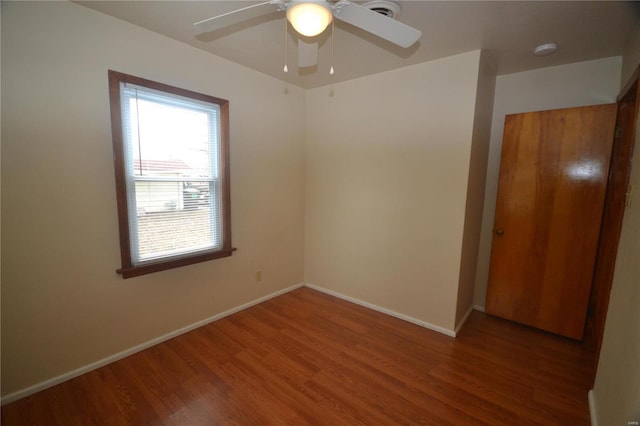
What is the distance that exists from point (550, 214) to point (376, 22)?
7.72 feet

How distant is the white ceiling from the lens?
1676 mm

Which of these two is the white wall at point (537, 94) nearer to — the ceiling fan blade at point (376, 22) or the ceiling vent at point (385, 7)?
the ceiling vent at point (385, 7)

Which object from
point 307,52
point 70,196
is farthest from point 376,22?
point 70,196

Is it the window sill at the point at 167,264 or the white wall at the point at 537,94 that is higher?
the white wall at the point at 537,94

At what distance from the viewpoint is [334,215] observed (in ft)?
10.7

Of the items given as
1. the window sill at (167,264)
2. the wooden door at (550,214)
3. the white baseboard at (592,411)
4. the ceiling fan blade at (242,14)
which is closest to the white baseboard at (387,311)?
the wooden door at (550,214)

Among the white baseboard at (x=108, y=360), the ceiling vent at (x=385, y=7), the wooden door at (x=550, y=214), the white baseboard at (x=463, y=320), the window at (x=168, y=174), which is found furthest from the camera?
the white baseboard at (x=463, y=320)

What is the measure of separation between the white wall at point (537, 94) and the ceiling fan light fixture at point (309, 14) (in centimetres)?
236

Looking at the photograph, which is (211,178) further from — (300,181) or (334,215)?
(334,215)

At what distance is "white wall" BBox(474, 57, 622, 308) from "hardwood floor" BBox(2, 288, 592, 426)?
929mm

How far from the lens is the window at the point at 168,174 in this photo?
6.57 feet

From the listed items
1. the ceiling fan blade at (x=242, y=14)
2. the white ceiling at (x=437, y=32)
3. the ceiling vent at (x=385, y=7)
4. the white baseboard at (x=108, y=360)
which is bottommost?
the white baseboard at (x=108, y=360)

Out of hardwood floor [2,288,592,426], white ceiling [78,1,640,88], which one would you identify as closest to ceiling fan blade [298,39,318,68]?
white ceiling [78,1,640,88]

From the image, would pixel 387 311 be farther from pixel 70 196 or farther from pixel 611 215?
pixel 70 196
